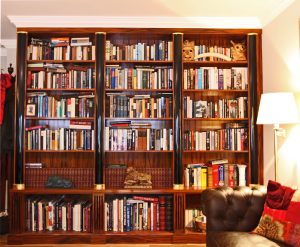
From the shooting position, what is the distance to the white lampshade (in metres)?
2.95

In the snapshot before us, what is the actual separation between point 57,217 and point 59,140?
34.8 inches

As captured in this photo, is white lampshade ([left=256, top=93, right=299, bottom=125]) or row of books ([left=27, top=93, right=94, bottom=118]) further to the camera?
row of books ([left=27, top=93, right=94, bottom=118])

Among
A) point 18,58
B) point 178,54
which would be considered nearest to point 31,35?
point 18,58

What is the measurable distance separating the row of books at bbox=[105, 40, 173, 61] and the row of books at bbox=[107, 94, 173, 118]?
0.47 m

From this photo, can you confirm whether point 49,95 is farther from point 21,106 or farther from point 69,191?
point 69,191

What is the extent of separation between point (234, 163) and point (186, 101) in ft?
3.28

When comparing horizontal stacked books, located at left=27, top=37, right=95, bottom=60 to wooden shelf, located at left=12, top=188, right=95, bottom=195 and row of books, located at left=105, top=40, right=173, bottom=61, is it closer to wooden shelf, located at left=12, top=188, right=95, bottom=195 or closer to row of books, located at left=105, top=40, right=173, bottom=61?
row of books, located at left=105, top=40, right=173, bottom=61

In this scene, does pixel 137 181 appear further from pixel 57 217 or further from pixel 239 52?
pixel 239 52

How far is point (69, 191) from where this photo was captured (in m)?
3.83

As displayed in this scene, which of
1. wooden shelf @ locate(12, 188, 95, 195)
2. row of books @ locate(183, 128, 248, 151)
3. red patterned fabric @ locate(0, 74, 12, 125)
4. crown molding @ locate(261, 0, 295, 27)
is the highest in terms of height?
crown molding @ locate(261, 0, 295, 27)

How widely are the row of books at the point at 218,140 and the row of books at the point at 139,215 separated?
72 cm

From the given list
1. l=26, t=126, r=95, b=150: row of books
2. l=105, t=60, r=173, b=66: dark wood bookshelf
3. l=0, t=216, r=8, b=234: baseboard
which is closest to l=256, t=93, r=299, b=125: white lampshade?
l=105, t=60, r=173, b=66: dark wood bookshelf

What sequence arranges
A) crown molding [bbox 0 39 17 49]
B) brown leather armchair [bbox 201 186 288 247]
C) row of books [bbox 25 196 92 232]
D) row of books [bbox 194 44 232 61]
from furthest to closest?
crown molding [bbox 0 39 17 49], row of books [bbox 194 44 232 61], row of books [bbox 25 196 92 232], brown leather armchair [bbox 201 186 288 247]

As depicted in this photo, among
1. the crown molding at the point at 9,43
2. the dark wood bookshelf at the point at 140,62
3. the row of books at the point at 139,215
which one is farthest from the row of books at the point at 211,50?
the crown molding at the point at 9,43
